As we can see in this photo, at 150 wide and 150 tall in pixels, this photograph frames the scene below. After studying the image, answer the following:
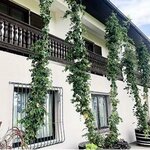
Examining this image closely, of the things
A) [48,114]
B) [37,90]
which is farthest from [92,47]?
[37,90]

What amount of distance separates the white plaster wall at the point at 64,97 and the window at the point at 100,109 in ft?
1.31

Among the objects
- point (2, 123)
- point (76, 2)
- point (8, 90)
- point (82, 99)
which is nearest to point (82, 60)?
point (82, 99)

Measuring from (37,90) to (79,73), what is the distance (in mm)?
1592

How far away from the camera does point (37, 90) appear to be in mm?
5695

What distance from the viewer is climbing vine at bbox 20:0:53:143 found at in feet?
18.0

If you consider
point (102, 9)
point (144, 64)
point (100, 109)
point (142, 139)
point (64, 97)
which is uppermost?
point (102, 9)

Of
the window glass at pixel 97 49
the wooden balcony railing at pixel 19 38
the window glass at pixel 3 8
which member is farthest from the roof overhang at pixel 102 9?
the window glass at pixel 3 8

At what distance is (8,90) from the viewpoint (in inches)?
224

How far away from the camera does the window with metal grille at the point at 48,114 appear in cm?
616

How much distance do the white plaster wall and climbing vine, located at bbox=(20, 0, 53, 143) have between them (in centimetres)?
37

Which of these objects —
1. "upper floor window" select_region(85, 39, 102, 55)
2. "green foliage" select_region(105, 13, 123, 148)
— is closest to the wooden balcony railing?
"green foliage" select_region(105, 13, 123, 148)

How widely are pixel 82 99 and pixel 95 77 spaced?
3045 mm

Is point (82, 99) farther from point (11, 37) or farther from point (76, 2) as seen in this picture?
point (76, 2)

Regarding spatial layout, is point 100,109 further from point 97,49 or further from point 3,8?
point 3,8
